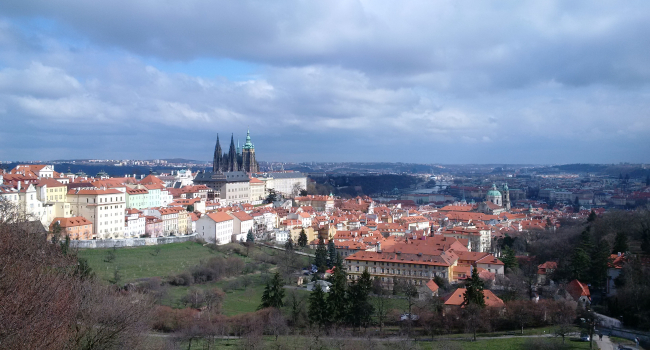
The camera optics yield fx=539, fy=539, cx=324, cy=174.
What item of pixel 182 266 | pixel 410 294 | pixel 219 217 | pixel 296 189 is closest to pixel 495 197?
pixel 296 189

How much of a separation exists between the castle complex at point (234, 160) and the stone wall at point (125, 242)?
49987 mm

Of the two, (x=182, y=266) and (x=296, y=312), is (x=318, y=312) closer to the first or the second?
(x=296, y=312)

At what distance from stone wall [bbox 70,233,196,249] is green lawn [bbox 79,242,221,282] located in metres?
0.66

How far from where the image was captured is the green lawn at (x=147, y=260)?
113 ft

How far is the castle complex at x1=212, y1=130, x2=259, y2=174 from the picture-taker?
99.6 m

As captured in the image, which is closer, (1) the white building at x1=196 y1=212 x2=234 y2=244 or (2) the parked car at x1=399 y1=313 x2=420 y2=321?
(2) the parked car at x1=399 y1=313 x2=420 y2=321

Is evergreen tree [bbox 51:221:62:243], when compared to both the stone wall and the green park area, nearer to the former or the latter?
the stone wall

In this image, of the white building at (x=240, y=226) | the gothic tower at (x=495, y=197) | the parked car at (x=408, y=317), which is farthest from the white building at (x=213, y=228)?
the gothic tower at (x=495, y=197)

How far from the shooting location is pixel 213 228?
48.1 metres

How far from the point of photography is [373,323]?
90.3 feet

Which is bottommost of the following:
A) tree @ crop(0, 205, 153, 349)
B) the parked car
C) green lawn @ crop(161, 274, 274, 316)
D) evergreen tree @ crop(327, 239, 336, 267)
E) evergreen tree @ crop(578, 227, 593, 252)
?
green lawn @ crop(161, 274, 274, 316)

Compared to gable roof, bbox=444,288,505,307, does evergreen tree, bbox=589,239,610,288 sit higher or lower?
higher

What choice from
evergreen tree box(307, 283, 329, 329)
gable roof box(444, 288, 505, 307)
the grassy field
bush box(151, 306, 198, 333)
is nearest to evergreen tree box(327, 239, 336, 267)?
gable roof box(444, 288, 505, 307)

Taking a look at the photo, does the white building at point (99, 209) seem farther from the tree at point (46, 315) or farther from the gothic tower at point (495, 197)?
the gothic tower at point (495, 197)
